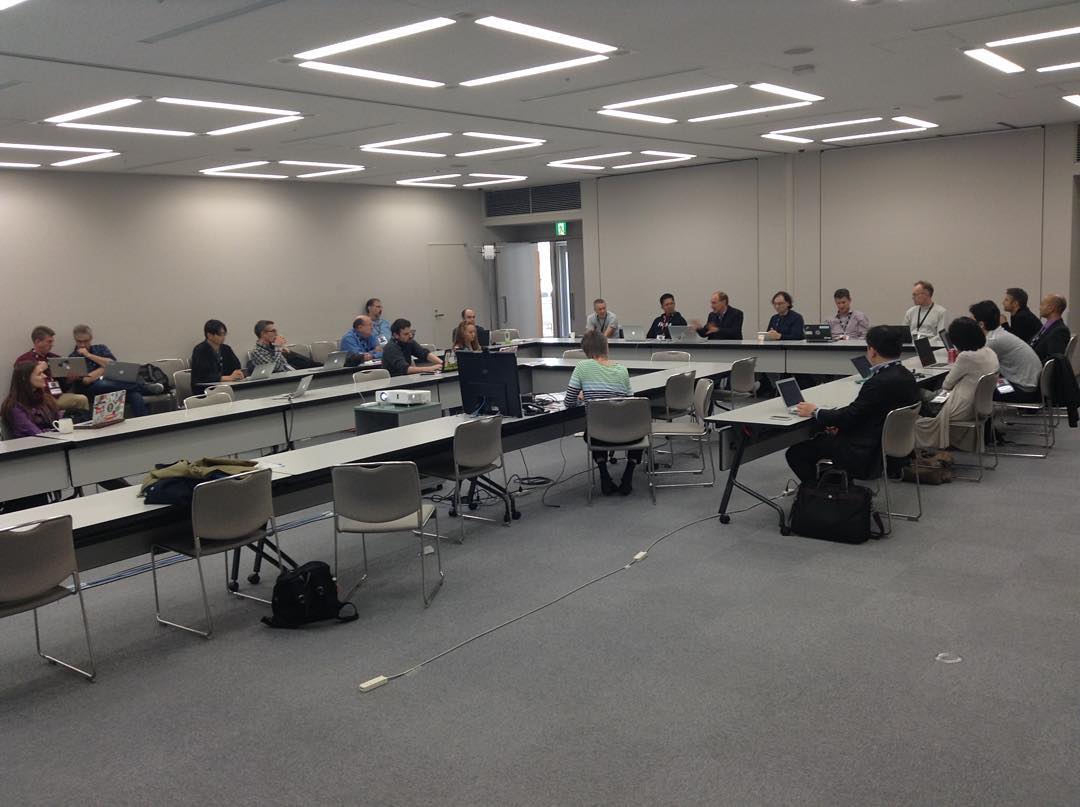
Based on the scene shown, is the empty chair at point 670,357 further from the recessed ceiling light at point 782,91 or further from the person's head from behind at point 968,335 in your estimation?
the person's head from behind at point 968,335

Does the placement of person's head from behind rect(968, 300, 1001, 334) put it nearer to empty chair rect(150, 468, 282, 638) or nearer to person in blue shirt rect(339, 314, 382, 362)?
empty chair rect(150, 468, 282, 638)

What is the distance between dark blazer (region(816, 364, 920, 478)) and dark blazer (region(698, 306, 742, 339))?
601 cm

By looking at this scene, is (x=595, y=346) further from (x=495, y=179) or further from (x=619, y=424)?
(x=495, y=179)

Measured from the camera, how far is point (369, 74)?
20.6 ft

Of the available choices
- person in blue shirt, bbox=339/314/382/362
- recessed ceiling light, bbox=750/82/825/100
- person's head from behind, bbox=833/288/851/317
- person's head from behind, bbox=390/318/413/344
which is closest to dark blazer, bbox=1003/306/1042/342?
person's head from behind, bbox=833/288/851/317

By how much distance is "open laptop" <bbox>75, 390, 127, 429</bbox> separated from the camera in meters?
6.59

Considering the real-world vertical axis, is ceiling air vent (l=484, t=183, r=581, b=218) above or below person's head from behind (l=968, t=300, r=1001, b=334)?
above

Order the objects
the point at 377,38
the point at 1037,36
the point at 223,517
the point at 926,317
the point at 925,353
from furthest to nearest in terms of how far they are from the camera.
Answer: the point at 926,317 < the point at 925,353 < the point at 1037,36 < the point at 377,38 < the point at 223,517

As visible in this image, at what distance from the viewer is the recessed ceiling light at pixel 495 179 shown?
13625 millimetres

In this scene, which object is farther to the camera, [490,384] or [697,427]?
[697,427]

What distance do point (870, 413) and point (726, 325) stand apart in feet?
20.6

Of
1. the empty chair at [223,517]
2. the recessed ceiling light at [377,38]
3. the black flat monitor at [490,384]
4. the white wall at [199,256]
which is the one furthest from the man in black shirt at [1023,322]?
the white wall at [199,256]

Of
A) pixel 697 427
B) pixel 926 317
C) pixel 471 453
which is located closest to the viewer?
pixel 471 453

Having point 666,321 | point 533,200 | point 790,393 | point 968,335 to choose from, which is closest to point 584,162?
point 666,321
